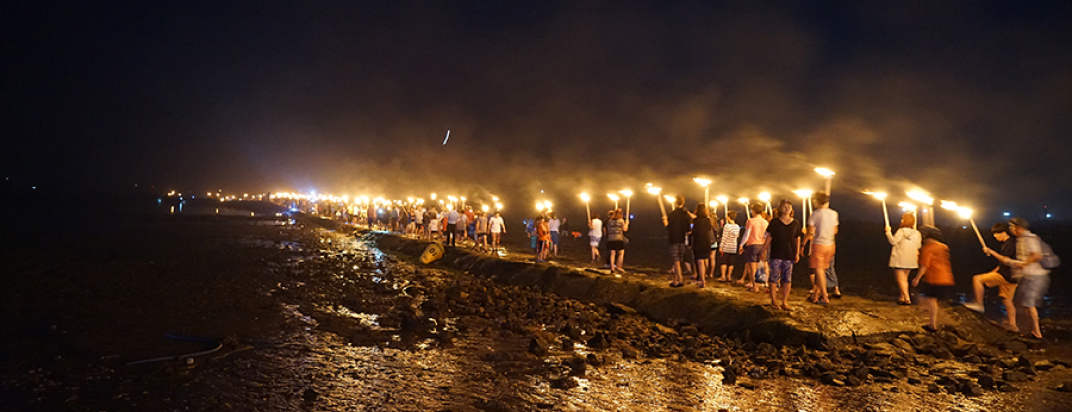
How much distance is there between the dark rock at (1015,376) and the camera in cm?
717

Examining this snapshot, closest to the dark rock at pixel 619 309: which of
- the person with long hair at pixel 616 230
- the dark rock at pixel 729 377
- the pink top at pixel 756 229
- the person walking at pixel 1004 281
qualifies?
the pink top at pixel 756 229

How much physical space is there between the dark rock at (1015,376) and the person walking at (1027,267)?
2245 millimetres

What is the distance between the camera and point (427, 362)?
8.07m

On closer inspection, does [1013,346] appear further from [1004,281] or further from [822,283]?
[822,283]

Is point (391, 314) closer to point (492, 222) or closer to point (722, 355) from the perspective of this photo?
point (722, 355)

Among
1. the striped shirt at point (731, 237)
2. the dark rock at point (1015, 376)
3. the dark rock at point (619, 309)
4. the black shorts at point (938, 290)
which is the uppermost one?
the striped shirt at point (731, 237)

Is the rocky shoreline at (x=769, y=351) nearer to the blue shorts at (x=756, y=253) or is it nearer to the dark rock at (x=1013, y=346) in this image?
the dark rock at (x=1013, y=346)

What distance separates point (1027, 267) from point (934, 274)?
1209 mm

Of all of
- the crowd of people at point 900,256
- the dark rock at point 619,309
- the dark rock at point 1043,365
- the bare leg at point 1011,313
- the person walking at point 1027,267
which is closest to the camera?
the dark rock at point 1043,365

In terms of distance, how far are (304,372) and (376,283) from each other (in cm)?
910

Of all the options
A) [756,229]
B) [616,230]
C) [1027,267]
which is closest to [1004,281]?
[1027,267]

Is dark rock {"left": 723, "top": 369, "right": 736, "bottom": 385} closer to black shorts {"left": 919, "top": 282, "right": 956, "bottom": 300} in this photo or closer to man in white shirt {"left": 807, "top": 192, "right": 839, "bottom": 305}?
man in white shirt {"left": 807, "top": 192, "right": 839, "bottom": 305}

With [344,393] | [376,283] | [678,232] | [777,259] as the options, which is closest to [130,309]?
[376,283]

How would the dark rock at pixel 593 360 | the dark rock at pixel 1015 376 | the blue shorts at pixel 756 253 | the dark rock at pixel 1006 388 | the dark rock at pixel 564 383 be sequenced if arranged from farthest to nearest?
1. the blue shorts at pixel 756 253
2. the dark rock at pixel 593 360
3. the dark rock at pixel 1015 376
4. the dark rock at pixel 564 383
5. the dark rock at pixel 1006 388
